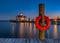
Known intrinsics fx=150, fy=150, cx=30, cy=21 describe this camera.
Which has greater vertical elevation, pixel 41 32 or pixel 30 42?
pixel 41 32

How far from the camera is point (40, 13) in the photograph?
3248 millimetres

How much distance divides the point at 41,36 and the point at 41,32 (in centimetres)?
9

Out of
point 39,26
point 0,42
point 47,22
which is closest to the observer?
point 0,42

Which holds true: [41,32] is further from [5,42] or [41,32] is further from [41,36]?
[5,42]

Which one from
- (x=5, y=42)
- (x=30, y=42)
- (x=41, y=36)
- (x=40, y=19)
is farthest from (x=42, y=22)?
(x=5, y=42)

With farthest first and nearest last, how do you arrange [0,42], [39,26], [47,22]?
[47,22], [39,26], [0,42]

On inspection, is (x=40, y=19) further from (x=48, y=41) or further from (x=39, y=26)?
(x=48, y=41)

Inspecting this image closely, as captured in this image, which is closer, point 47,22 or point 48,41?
point 48,41

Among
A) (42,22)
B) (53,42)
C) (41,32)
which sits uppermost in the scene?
(42,22)

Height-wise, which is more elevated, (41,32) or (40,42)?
(41,32)

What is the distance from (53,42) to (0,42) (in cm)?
110

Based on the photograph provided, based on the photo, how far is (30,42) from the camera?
3.12 meters

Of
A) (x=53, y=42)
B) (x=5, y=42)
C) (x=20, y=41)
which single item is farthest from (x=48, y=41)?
(x=5, y=42)

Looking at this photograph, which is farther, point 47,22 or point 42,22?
point 47,22
